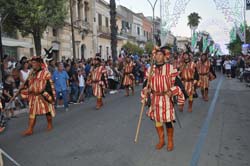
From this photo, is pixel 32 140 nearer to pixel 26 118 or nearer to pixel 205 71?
pixel 26 118

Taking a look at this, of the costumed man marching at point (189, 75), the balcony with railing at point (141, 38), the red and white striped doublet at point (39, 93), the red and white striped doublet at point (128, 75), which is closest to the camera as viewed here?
the red and white striped doublet at point (39, 93)

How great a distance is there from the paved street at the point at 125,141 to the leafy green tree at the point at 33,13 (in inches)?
280

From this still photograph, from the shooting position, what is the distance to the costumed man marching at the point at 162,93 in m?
6.12

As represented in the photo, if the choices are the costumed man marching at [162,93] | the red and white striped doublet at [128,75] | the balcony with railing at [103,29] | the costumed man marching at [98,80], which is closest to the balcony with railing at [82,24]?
the balcony with railing at [103,29]

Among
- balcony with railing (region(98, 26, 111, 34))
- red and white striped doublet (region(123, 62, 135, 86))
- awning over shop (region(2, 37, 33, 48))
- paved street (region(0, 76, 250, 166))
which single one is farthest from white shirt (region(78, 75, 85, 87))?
balcony with railing (region(98, 26, 111, 34))

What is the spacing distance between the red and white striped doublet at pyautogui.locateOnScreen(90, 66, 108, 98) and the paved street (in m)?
1.07

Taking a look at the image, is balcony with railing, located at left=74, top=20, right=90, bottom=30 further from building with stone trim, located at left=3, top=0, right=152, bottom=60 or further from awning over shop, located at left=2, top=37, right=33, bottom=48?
awning over shop, located at left=2, top=37, right=33, bottom=48

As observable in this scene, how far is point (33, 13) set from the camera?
16500 millimetres

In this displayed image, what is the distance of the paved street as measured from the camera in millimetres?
5752

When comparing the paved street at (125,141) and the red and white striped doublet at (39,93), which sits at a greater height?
the red and white striped doublet at (39,93)

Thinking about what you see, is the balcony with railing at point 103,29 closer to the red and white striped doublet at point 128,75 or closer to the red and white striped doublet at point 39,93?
the red and white striped doublet at point 128,75

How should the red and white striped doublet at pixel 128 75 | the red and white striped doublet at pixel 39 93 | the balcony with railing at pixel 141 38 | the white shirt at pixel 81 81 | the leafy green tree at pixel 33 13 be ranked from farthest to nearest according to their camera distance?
1. the balcony with railing at pixel 141 38
2. the leafy green tree at pixel 33 13
3. the red and white striped doublet at pixel 128 75
4. the white shirt at pixel 81 81
5. the red and white striped doublet at pixel 39 93

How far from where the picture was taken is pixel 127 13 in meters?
54.5

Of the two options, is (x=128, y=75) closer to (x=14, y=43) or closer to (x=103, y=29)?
(x=14, y=43)
